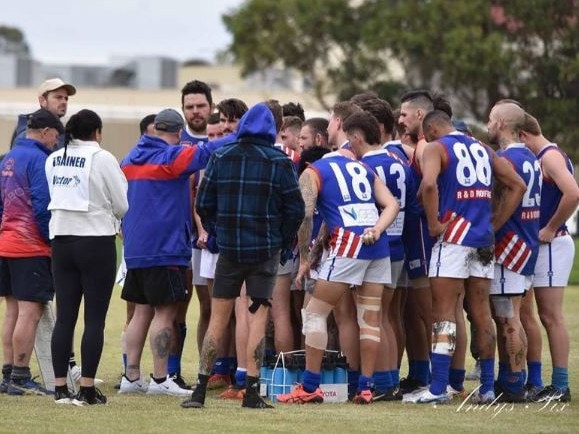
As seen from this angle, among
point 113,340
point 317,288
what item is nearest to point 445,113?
point 317,288

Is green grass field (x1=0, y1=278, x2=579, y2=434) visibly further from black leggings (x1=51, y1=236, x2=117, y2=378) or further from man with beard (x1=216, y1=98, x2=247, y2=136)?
man with beard (x1=216, y1=98, x2=247, y2=136)

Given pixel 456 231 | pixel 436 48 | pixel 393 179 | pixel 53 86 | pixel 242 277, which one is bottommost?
pixel 242 277

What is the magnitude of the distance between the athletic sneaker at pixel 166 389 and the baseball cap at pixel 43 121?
6.80 feet

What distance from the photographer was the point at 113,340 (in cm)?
1622

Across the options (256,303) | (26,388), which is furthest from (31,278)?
(256,303)

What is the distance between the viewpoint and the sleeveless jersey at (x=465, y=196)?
10.8 metres

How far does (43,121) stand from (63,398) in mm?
2172

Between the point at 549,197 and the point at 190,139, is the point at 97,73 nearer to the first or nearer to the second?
the point at 190,139

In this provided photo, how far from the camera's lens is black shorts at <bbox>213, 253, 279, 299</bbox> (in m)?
10.5

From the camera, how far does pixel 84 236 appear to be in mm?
10531

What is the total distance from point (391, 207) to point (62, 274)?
2.36 m

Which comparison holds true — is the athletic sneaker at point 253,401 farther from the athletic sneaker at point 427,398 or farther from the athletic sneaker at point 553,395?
the athletic sneaker at point 553,395

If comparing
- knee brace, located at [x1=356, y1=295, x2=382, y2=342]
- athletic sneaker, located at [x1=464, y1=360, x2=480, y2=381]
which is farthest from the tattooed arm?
athletic sneaker, located at [x1=464, y1=360, x2=480, y2=381]

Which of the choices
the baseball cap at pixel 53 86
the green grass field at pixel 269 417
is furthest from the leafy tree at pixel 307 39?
the green grass field at pixel 269 417
